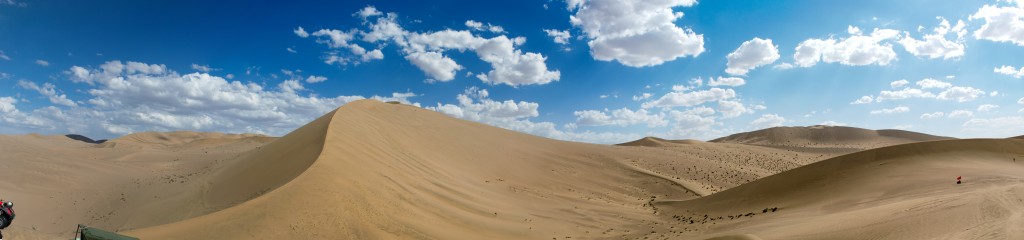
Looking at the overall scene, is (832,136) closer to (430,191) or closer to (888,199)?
(888,199)

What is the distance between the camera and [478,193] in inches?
719

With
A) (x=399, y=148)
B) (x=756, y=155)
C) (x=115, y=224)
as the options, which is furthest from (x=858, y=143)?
(x=115, y=224)

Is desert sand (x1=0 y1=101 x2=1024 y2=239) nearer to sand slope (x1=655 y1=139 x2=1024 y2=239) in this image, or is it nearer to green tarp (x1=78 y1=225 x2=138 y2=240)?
sand slope (x1=655 y1=139 x2=1024 y2=239)

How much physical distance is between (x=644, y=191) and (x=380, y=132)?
13.5 m

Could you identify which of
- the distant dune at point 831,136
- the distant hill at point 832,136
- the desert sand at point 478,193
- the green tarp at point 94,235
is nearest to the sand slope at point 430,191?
the desert sand at point 478,193

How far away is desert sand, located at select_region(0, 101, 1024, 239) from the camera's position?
965cm

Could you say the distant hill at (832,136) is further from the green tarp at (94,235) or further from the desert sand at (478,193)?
the green tarp at (94,235)

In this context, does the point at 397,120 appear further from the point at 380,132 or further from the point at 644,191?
the point at 644,191

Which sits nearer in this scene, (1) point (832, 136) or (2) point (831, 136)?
(2) point (831, 136)

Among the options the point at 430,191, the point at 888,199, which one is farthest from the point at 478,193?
the point at 888,199

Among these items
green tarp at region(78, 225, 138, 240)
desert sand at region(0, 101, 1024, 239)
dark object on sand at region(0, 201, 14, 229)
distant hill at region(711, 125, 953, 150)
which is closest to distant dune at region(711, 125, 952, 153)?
distant hill at region(711, 125, 953, 150)

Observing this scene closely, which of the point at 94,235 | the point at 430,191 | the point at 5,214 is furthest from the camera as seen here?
the point at 430,191

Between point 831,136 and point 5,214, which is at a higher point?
point 831,136

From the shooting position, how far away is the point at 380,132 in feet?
72.6
